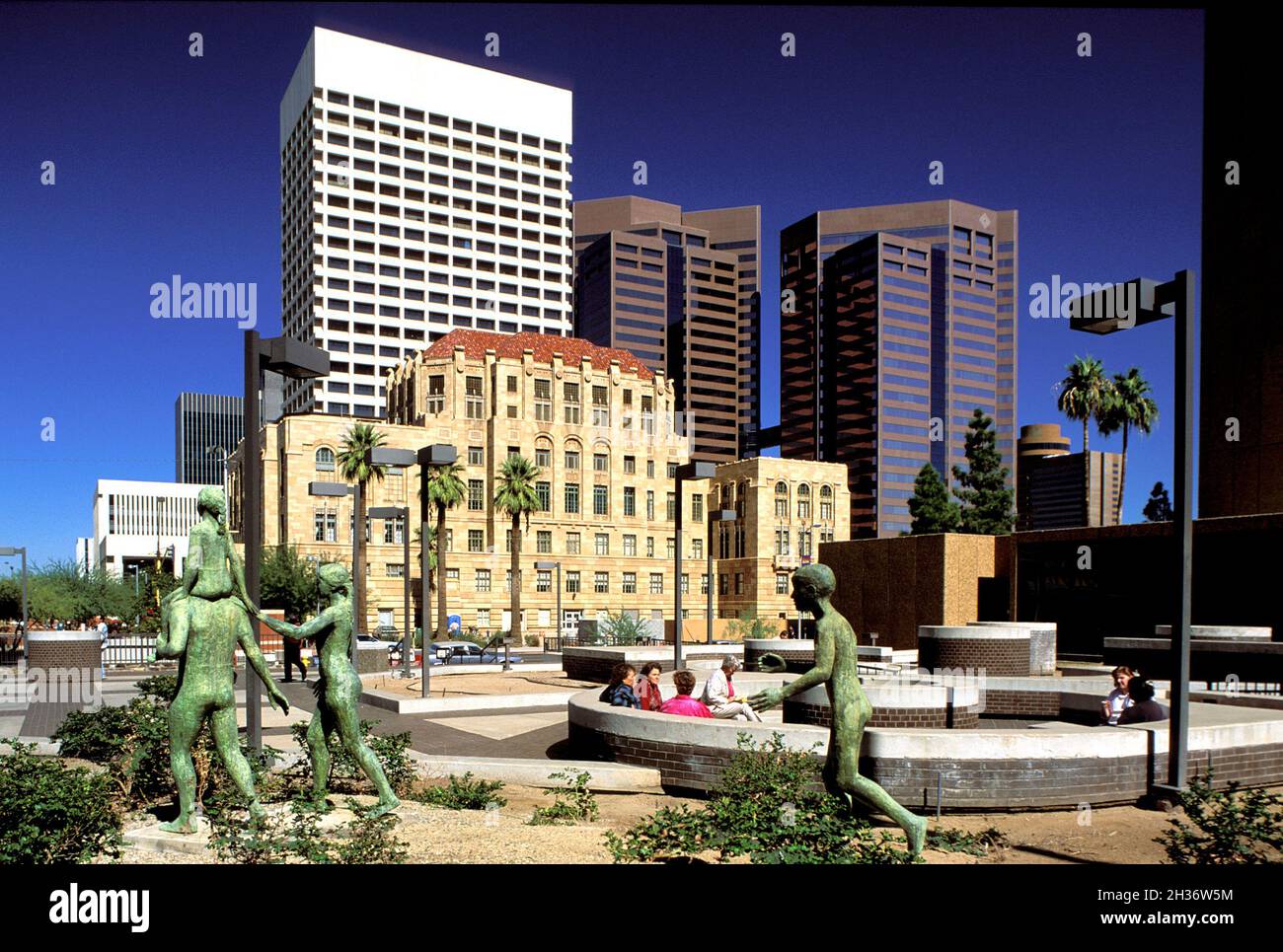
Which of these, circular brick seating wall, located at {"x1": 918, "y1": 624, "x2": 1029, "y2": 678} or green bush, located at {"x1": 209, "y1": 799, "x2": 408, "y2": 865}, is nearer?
green bush, located at {"x1": 209, "y1": 799, "x2": 408, "y2": 865}

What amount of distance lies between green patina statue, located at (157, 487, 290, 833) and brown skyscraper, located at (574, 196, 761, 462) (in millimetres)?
145380

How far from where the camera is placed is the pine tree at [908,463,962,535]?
69.2 metres

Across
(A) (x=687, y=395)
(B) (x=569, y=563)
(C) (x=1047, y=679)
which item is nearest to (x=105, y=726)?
(C) (x=1047, y=679)

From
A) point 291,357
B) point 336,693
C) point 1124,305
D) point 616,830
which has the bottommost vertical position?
point 616,830

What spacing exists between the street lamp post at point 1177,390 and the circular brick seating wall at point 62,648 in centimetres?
2417

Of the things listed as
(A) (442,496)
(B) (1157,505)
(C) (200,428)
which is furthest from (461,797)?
(C) (200,428)

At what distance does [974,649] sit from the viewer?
22.5 meters

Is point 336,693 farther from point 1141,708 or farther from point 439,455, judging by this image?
point 439,455

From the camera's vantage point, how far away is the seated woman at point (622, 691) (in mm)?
12211

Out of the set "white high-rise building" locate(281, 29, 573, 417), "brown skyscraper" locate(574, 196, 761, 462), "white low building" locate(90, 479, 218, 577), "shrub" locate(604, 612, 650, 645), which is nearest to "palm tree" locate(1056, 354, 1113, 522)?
"shrub" locate(604, 612, 650, 645)

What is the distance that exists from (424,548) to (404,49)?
376ft

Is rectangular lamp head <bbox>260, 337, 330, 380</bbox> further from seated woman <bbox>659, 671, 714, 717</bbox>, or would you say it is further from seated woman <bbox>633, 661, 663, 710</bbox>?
seated woman <bbox>633, 661, 663, 710</bbox>

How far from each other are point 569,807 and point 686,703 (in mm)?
2700
